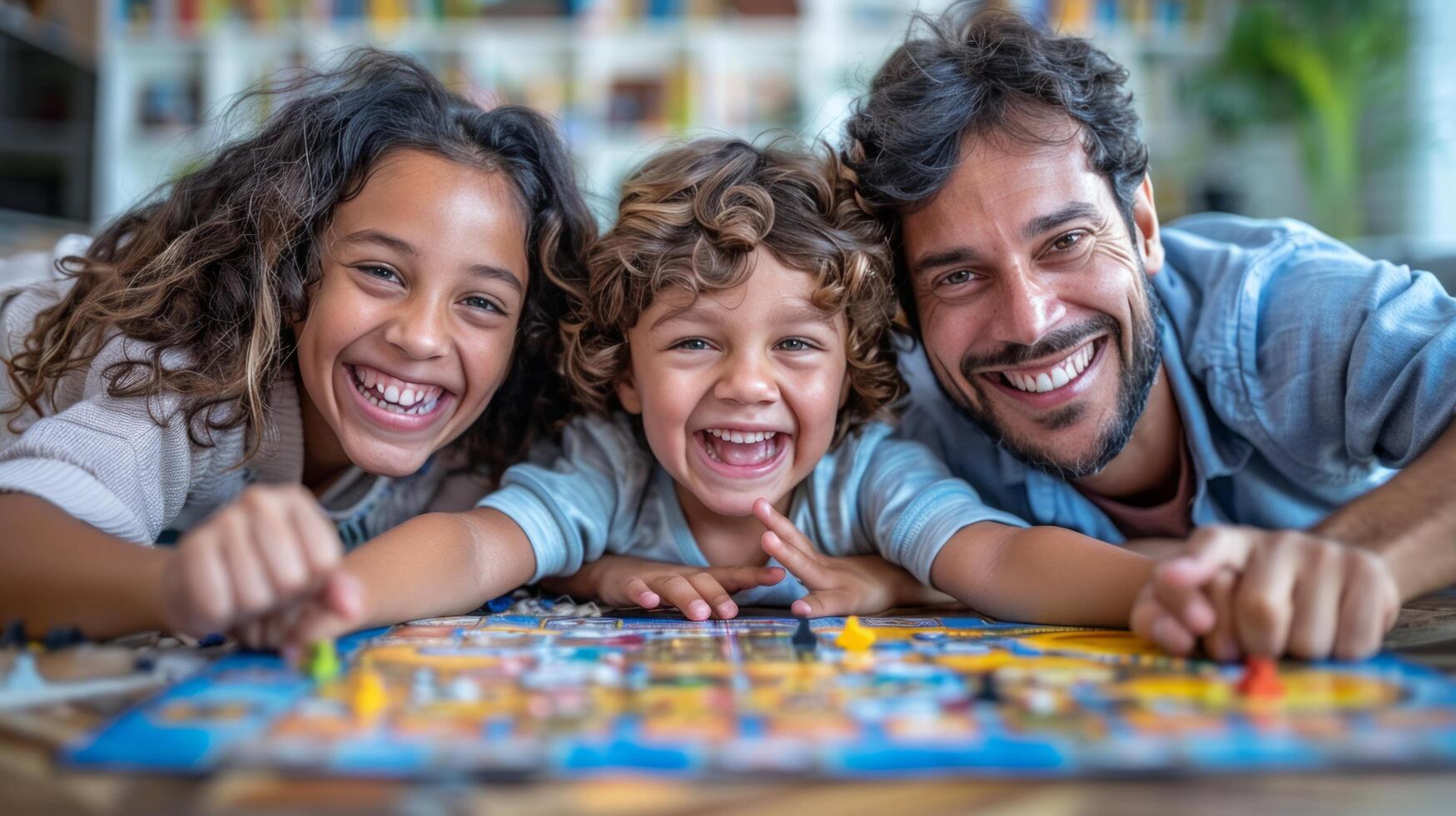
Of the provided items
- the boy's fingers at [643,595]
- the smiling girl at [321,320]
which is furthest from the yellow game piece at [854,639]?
the smiling girl at [321,320]

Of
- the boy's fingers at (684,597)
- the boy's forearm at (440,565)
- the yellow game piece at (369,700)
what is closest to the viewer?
the yellow game piece at (369,700)

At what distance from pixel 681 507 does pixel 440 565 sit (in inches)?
16.5

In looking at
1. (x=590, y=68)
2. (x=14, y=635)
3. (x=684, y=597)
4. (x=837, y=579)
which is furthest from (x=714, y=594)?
(x=590, y=68)

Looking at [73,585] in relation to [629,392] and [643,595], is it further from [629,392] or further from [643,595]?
[629,392]

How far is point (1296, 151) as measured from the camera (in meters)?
3.99

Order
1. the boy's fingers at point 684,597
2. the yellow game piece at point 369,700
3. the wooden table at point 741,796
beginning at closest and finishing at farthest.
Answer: the wooden table at point 741,796 → the yellow game piece at point 369,700 → the boy's fingers at point 684,597

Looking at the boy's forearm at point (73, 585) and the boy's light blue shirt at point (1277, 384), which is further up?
the boy's light blue shirt at point (1277, 384)

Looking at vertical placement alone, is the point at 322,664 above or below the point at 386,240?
below

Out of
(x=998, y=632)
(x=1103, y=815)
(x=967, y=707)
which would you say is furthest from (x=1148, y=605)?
(x=1103, y=815)

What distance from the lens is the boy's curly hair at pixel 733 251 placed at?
130 cm

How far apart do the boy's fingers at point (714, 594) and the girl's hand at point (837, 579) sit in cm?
7

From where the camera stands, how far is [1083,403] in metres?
1.33

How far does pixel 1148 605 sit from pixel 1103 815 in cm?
39

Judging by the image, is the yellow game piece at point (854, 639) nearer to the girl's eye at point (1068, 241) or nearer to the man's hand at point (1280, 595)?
the man's hand at point (1280, 595)
